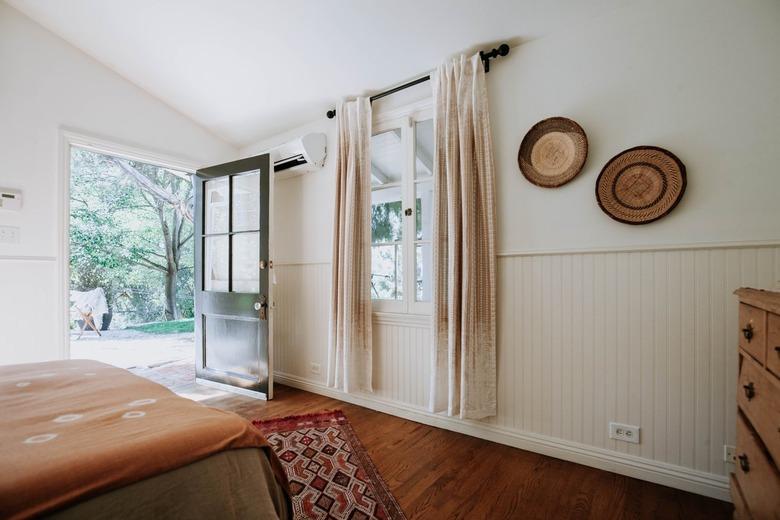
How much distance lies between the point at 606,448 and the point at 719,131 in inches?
63.8

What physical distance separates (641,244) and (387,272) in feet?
5.15

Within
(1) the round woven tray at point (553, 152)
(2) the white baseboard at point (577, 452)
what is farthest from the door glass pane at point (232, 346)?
(1) the round woven tray at point (553, 152)

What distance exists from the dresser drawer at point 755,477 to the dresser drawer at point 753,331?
266 millimetres

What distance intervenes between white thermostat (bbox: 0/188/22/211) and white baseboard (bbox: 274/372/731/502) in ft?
8.96

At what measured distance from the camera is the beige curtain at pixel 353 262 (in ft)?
8.39

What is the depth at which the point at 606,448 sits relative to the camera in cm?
179

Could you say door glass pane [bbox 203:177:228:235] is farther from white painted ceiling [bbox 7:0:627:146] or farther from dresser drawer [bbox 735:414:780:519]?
dresser drawer [bbox 735:414:780:519]

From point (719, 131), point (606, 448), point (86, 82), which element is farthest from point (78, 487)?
point (86, 82)

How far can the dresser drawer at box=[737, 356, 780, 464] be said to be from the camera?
94 cm

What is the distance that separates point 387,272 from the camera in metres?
A: 2.62

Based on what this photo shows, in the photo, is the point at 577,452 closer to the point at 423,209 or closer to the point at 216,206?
the point at 423,209

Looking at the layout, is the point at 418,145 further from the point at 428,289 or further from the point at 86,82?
the point at 86,82

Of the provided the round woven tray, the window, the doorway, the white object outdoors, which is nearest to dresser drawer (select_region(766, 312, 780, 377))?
the round woven tray

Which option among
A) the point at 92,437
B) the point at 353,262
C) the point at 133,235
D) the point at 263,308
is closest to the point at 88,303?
the point at 133,235
